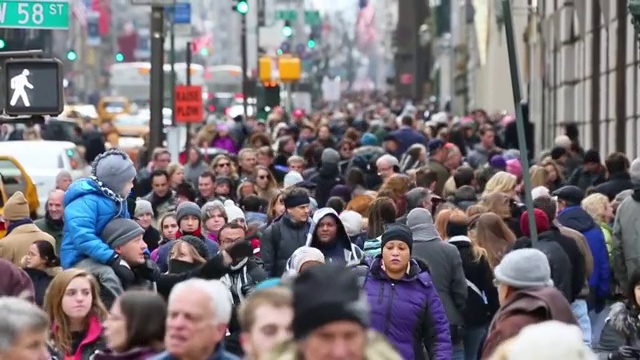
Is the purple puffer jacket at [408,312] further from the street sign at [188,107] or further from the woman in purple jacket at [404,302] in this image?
the street sign at [188,107]

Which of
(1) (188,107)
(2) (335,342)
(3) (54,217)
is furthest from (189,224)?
(1) (188,107)

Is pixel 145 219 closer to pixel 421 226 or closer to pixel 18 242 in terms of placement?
pixel 18 242

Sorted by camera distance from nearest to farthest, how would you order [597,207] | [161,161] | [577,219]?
[577,219] < [597,207] < [161,161]

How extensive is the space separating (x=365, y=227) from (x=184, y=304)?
29.9ft

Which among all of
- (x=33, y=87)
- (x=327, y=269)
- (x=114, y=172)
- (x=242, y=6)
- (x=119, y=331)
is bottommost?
(x=119, y=331)

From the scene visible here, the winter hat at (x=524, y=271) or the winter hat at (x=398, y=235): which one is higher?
the winter hat at (x=524, y=271)

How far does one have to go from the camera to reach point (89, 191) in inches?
506

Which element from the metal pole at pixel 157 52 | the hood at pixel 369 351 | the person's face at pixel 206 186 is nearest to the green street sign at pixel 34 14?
the person's face at pixel 206 186

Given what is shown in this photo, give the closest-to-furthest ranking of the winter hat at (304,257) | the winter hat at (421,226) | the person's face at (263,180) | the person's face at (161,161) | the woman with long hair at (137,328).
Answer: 1. the woman with long hair at (137,328)
2. the winter hat at (304,257)
3. the winter hat at (421,226)
4. the person's face at (263,180)
5. the person's face at (161,161)

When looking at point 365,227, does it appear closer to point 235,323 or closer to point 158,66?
point 235,323

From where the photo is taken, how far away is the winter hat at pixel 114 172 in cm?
1291

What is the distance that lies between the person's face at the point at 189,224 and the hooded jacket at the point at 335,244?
1.54 meters

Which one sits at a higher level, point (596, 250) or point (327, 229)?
point (327, 229)

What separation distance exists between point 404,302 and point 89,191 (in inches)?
84.8
